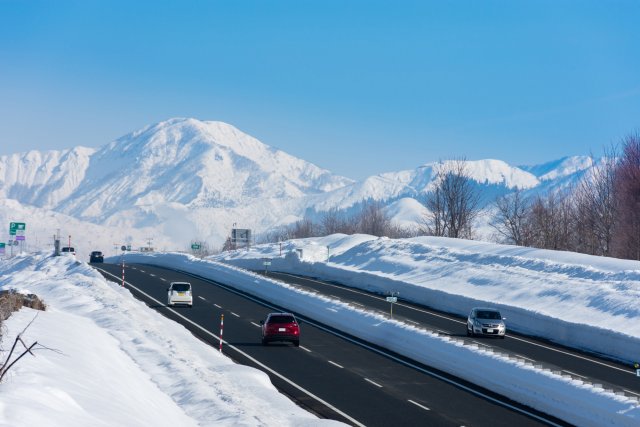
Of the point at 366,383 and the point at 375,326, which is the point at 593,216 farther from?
the point at 366,383

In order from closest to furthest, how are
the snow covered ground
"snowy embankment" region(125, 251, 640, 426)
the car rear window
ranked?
1. the snow covered ground
2. "snowy embankment" region(125, 251, 640, 426)
3. the car rear window

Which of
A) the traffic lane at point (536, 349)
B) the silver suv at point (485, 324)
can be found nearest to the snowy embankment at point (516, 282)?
the traffic lane at point (536, 349)

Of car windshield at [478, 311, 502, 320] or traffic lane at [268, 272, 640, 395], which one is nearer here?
traffic lane at [268, 272, 640, 395]

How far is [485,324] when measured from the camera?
41781 millimetres

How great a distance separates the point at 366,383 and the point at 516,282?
125 ft

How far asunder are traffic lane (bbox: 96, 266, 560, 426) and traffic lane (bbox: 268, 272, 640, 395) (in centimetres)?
402

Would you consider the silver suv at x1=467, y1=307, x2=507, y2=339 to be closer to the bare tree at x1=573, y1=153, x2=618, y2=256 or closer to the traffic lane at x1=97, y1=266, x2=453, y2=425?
the traffic lane at x1=97, y1=266, x2=453, y2=425

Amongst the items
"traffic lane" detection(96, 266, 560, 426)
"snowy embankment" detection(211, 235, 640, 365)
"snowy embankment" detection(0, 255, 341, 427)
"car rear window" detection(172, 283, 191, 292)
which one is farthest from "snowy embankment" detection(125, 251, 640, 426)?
"snowy embankment" detection(211, 235, 640, 365)

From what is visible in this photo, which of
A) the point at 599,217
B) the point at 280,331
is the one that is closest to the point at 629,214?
the point at 599,217

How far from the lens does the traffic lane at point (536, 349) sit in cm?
3219

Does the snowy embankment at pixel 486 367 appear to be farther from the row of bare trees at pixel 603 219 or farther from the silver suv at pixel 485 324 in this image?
the row of bare trees at pixel 603 219

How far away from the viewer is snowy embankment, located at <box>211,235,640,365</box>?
4441 cm

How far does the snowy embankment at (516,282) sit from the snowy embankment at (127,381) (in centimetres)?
1883

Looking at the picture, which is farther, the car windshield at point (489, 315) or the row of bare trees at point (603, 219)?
the row of bare trees at point (603, 219)
